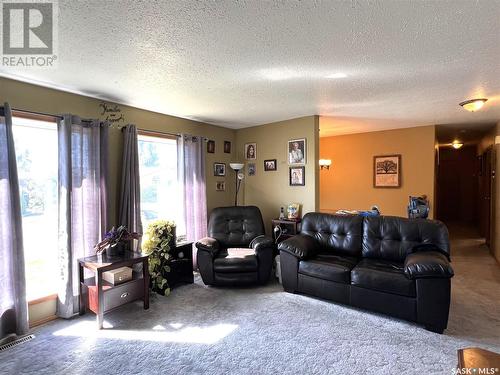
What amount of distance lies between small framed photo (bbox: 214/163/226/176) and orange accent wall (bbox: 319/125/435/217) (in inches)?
99.3

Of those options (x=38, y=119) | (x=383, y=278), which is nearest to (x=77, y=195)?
(x=38, y=119)

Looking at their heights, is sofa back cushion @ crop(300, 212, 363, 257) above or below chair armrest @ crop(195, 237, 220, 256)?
above

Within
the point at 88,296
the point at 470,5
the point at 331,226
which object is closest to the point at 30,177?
the point at 88,296

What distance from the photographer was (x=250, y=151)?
504 centimetres

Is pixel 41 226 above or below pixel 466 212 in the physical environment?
above

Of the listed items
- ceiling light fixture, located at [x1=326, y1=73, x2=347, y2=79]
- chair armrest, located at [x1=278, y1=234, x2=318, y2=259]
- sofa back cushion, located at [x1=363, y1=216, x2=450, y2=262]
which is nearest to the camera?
ceiling light fixture, located at [x1=326, y1=73, x2=347, y2=79]

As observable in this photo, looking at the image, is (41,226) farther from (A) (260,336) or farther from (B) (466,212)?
(B) (466,212)

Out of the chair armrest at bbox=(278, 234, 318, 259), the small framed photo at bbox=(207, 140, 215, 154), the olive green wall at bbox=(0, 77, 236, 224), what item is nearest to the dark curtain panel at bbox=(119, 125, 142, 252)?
the olive green wall at bbox=(0, 77, 236, 224)

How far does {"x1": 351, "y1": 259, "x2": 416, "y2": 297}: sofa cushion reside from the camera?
262 cm

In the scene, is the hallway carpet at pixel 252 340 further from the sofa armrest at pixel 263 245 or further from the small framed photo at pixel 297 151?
the small framed photo at pixel 297 151

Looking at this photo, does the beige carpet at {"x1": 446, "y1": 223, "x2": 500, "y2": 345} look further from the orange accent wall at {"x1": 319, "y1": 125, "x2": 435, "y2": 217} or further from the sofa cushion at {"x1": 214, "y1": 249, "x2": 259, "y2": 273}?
the sofa cushion at {"x1": 214, "y1": 249, "x2": 259, "y2": 273}

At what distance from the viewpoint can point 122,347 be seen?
234cm

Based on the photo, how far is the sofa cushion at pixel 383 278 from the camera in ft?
8.59

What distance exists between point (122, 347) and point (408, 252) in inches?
119
